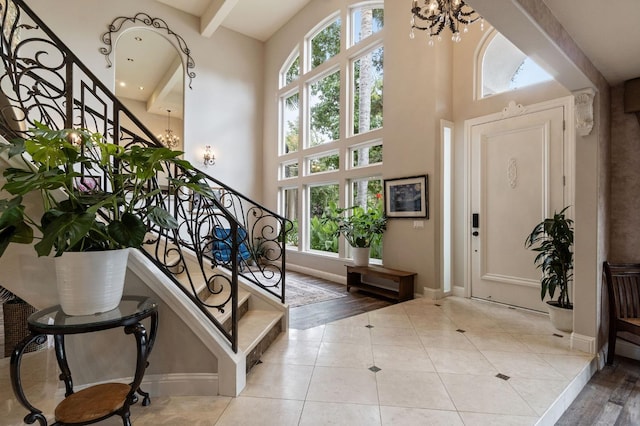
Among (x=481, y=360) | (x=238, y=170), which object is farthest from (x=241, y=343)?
(x=238, y=170)

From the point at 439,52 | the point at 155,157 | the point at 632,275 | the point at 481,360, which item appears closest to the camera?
the point at 155,157

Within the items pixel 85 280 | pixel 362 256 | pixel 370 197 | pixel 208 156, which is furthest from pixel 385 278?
pixel 208 156

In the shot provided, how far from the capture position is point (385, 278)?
4824mm

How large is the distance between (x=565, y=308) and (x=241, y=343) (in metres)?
3.39

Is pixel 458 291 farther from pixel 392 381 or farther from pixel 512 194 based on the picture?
pixel 392 381

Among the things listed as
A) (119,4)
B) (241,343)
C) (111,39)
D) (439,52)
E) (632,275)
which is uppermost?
(119,4)

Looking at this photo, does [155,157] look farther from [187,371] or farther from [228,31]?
[228,31]

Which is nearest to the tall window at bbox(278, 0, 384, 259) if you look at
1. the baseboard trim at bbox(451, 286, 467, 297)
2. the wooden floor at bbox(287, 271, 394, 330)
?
the wooden floor at bbox(287, 271, 394, 330)

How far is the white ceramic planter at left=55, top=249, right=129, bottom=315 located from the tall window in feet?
14.7

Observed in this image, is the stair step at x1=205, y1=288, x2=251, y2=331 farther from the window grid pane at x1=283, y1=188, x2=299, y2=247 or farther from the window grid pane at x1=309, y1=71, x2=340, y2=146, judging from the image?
the window grid pane at x1=309, y1=71, x2=340, y2=146

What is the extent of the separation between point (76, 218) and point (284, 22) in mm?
7935

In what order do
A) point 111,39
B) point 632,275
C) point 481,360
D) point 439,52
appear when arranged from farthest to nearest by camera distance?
point 111,39
point 439,52
point 632,275
point 481,360

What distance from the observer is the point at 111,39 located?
6324 millimetres

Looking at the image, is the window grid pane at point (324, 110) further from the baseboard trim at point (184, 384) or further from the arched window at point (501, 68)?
the baseboard trim at point (184, 384)
